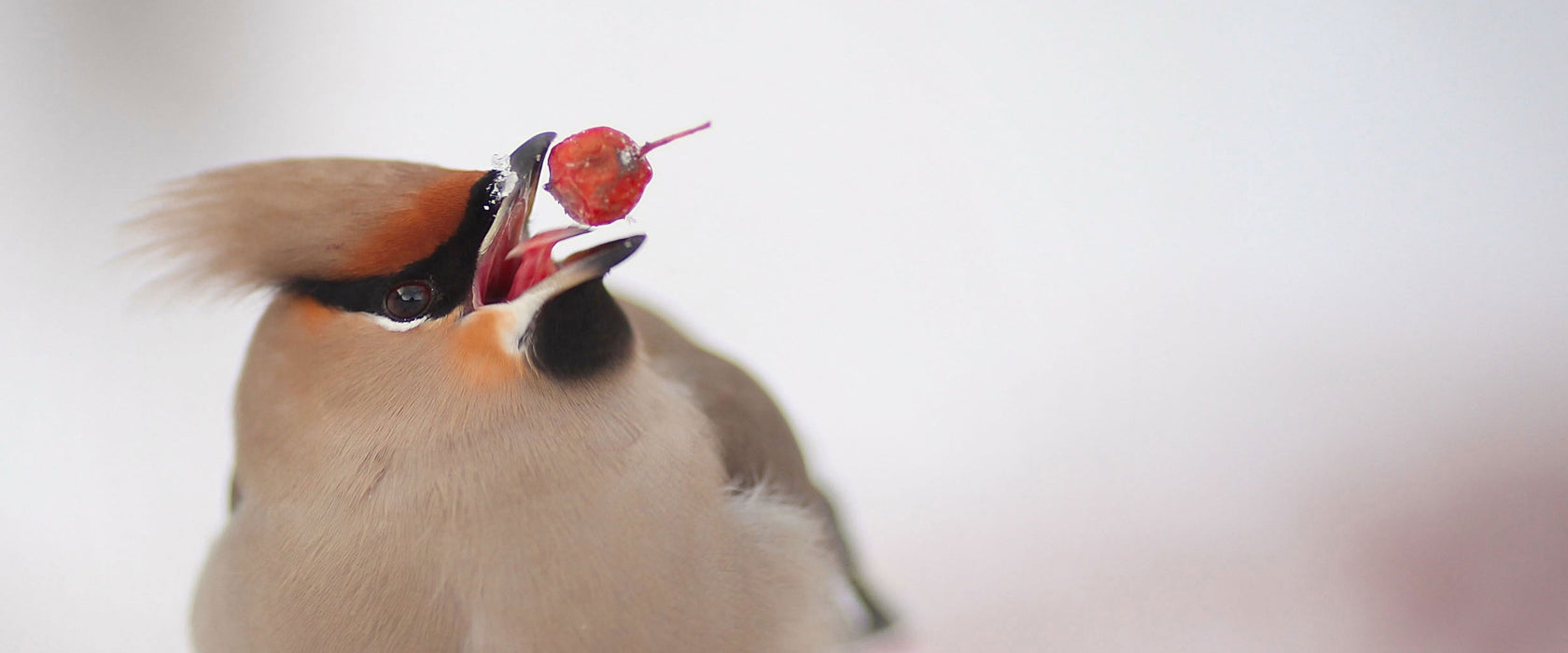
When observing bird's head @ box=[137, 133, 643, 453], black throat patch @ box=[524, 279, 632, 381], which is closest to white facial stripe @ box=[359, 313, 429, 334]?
bird's head @ box=[137, 133, 643, 453]

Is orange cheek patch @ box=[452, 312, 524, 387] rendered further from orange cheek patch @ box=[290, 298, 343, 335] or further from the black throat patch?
orange cheek patch @ box=[290, 298, 343, 335]

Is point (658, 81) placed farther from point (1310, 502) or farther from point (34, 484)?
point (1310, 502)

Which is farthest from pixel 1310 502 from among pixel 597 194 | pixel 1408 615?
pixel 597 194

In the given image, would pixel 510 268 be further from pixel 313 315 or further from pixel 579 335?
pixel 313 315

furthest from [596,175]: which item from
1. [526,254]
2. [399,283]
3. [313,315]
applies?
[313,315]

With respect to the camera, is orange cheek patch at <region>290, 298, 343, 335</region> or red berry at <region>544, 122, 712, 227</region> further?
orange cheek patch at <region>290, 298, 343, 335</region>

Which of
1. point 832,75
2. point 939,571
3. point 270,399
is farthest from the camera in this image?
point 832,75

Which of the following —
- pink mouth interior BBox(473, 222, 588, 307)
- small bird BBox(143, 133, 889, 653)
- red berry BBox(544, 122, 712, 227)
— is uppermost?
red berry BBox(544, 122, 712, 227)
